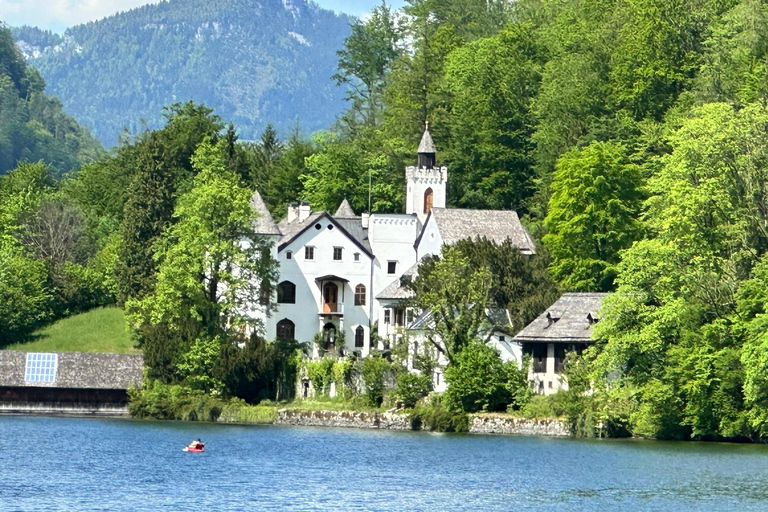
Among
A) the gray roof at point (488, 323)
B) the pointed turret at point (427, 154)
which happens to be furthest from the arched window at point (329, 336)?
the pointed turret at point (427, 154)

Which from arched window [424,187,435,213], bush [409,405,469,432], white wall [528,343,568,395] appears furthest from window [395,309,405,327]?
white wall [528,343,568,395]

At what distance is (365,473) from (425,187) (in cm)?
4668

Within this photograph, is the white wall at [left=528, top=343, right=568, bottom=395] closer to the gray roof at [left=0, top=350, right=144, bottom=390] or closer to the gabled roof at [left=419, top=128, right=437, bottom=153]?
the gray roof at [left=0, top=350, right=144, bottom=390]

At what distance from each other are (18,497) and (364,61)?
9066cm

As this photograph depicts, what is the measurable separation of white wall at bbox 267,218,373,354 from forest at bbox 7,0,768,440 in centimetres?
651

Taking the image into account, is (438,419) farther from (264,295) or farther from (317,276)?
(317,276)

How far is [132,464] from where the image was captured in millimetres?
57062

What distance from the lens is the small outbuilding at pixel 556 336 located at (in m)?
74.6

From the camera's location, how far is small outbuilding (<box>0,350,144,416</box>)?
84.1m

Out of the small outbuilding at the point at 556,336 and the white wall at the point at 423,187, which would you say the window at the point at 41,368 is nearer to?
the small outbuilding at the point at 556,336

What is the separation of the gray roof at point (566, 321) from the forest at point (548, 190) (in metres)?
1.42

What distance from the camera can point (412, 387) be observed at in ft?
254

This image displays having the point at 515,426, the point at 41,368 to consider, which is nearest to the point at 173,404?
the point at 41,368

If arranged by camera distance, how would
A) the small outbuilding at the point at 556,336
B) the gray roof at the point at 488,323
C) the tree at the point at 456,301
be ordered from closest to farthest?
1. the small outbuilding at the point at 556,336
2. the tree at the point at 456,301
3. the gray roof at the point at 488,323
